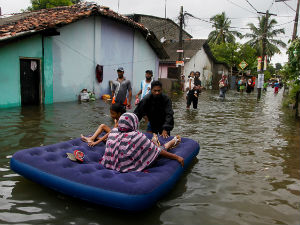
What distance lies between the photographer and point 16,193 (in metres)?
3.79

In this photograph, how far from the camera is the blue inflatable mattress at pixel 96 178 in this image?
3114mm

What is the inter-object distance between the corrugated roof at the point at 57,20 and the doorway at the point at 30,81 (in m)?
1.44

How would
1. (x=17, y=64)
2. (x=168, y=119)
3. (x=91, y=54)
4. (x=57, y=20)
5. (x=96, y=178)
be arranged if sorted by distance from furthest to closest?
(x=91, y=54)
(x=57, y=20)
(x=17, y=64)
(x=168, y=119)
(x=96, y=178)

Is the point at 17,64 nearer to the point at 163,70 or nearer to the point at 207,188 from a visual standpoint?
the point at 207,188

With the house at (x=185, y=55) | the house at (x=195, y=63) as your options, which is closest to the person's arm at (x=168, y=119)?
the house at (x=185, y=55)

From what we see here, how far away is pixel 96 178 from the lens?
3.33 metres

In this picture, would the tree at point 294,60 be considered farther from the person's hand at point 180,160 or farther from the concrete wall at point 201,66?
the concrete wall at point 201,66

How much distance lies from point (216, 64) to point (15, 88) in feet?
94.8

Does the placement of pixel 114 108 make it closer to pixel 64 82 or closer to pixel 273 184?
pixel 273 184

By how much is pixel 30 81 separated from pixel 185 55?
19.7 meters

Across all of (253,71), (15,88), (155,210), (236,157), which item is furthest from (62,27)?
(253,71)

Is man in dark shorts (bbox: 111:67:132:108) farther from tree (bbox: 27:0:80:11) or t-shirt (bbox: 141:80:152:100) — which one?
tree (bbox: 27:0:80:11)

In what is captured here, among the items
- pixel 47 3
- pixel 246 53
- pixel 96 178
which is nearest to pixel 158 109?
pixel 96 178

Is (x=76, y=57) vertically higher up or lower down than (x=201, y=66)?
lower down
